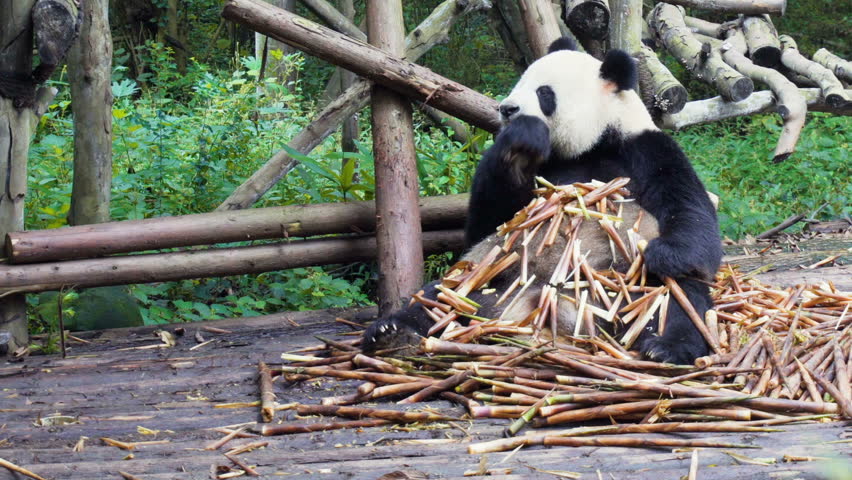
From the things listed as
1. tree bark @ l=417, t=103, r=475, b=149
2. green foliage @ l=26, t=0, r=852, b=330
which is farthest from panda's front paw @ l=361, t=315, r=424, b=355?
tree bark @ l=417, t=103, r=475, b=149

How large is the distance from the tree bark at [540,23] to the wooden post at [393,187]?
0.86 meters

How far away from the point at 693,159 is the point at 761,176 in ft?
2.41

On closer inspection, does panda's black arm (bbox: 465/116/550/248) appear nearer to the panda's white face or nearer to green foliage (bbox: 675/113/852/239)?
the panda's white face

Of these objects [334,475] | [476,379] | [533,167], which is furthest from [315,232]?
[334,475]

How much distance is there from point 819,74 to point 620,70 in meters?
3.32

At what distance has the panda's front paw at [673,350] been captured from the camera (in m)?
2.71

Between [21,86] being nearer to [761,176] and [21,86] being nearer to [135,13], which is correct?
[761,176]

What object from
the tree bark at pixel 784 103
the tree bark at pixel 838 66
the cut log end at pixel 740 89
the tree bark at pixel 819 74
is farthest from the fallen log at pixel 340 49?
the tree bark at pixel 838 66

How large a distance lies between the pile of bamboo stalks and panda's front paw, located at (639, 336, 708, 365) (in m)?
0.04

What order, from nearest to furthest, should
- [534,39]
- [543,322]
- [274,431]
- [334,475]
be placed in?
1. [334,475]
2. [274,431]
3. [543,322]
4. [534,39]

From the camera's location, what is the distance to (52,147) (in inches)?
213

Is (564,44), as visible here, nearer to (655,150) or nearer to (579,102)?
(579,102)

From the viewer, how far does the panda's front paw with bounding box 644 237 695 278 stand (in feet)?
9.78

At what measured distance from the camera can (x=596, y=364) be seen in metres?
2.65
